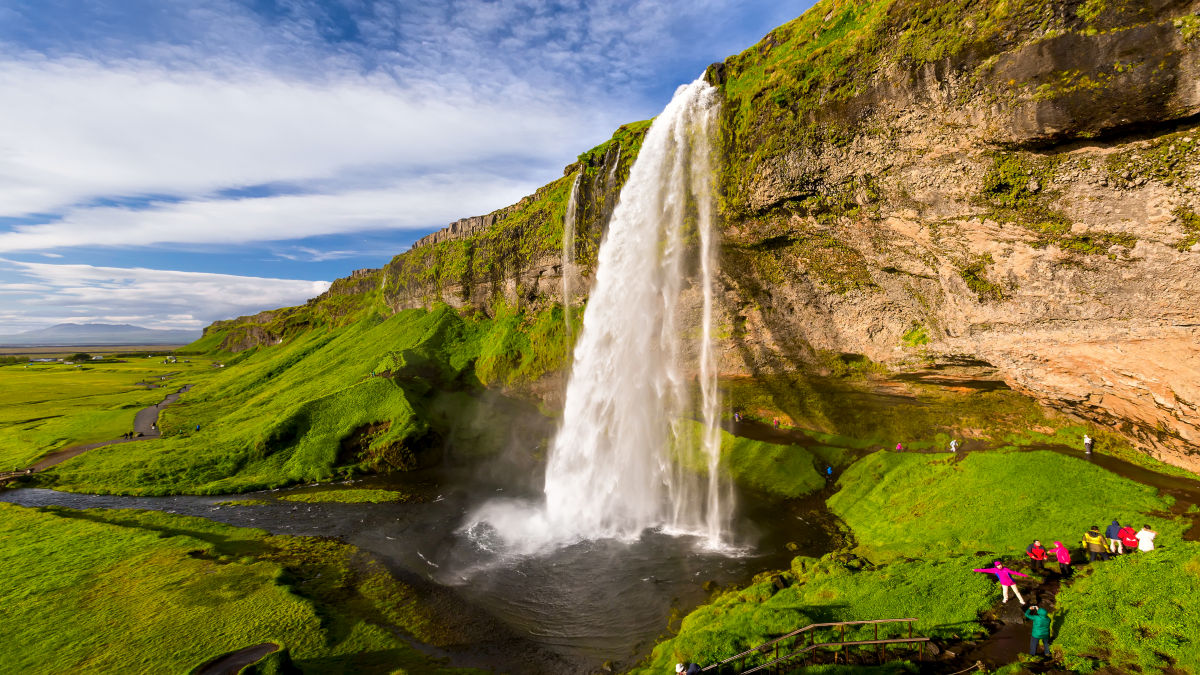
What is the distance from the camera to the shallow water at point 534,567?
15.9 metres

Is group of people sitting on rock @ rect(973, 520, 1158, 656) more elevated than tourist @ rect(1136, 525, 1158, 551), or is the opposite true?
tourist @ rect(1136, 525, 1158, 551)

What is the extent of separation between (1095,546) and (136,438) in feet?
211

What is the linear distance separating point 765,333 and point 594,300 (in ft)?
39.2

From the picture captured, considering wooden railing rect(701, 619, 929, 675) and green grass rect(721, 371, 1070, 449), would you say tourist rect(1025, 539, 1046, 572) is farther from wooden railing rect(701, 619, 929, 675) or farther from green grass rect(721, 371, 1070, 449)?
green grass rect(721, 371, 1070, 449)

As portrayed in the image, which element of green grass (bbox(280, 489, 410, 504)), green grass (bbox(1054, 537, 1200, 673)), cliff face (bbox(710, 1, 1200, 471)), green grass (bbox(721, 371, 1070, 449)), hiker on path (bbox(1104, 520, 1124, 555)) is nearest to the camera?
green grass (bbox(1054, 537, 1200, 673))

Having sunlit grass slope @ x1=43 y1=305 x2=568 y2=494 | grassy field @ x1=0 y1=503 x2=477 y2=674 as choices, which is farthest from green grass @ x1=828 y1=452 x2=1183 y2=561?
sunlit grass slope @ x1=43 y1=305 x2=568 y2=494

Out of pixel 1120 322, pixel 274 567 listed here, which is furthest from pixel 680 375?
pixel 274 567

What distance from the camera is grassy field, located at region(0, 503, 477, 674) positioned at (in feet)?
45.4

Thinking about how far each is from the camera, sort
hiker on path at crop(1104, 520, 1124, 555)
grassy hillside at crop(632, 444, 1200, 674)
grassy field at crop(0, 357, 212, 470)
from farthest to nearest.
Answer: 1. grassy field at crop(0, 357, 212, 470)
2. hiker on path at crop(1104, 520, 1124, 555)
3. grassy hillside at crop(632, 444, 1200, 674)

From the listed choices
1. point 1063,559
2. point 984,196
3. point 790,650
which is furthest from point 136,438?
point 984,196

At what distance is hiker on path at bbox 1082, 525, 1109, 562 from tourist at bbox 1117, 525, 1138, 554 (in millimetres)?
489

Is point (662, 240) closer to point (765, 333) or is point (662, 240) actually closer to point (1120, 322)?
point (765, 333)

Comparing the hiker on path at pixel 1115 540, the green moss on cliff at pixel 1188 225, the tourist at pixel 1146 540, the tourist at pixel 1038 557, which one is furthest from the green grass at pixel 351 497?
the green moss on cliff at pixel 1188 225

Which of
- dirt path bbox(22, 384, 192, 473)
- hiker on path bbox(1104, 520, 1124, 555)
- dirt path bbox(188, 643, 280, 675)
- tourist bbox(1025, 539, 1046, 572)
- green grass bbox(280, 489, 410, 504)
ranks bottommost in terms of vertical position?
green grass bbox(280, 489, 410, 504)
